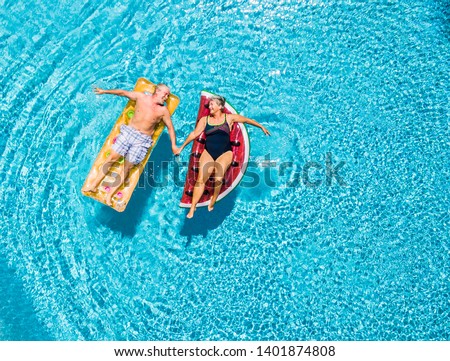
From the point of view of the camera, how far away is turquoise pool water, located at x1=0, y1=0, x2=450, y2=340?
5984 mm

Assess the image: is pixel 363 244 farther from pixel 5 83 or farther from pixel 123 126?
pixel 5 83

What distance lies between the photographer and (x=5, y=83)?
6.23 m

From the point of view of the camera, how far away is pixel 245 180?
20.3ft

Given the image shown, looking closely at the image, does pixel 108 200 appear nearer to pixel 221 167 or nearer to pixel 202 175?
pixel 202 175

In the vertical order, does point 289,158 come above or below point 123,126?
below

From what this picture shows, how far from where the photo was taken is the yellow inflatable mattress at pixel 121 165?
18.6 feet

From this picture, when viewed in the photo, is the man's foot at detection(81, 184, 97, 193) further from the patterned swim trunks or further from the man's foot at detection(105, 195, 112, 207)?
the patterned swim trunks

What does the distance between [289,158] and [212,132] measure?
1176 mm

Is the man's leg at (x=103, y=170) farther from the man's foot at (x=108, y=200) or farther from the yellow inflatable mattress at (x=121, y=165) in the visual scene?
the man's foot at (x=108, y=200)

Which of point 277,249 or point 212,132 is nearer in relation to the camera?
point 212,132

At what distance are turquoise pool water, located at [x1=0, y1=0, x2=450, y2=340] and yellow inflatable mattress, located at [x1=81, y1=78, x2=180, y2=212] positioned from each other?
37cm

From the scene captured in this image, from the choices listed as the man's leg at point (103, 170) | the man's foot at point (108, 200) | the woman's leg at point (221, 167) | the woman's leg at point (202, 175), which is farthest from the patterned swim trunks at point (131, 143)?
the woman's leg at point (221, 167)

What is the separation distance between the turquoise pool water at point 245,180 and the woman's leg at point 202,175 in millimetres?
463
